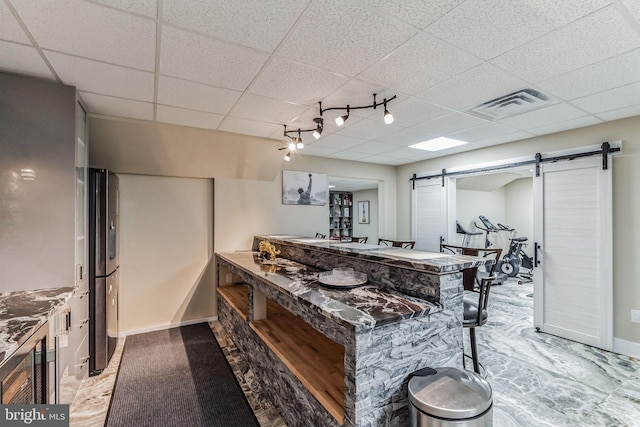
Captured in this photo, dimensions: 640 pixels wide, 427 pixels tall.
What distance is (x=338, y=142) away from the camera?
159 inches

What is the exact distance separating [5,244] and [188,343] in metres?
1.99

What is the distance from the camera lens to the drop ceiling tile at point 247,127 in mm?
3197

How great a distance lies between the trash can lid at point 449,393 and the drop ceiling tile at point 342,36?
6.07 feet

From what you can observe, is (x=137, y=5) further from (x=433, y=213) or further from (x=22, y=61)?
(x=433, y=213)

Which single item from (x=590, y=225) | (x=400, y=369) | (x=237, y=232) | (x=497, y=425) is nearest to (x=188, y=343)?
(x=237, y=232)

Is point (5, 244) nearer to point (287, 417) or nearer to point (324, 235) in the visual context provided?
point (287, 417)

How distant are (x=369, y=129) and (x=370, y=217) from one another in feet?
18.1

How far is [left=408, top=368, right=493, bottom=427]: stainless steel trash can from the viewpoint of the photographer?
125 cm

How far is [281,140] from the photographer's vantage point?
3953 mm

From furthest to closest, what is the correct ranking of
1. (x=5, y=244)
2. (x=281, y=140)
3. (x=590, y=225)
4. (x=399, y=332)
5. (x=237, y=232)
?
(x=237, y=232) → (x=281, y=140) → (x=590, y=225) → (x=5, y=244) → (x=399, y=332)

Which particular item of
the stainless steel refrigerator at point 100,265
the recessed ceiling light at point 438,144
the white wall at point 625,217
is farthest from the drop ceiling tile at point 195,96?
the white wall at point 625,217
